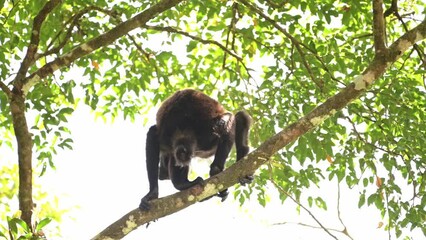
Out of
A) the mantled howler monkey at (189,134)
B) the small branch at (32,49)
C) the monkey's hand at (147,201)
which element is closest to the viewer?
the monkey's hand at (147,201)

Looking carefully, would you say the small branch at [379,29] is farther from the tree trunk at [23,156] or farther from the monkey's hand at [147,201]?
the tree trunk at [23,156]

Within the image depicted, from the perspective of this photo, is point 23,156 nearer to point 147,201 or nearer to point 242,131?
point 147,201

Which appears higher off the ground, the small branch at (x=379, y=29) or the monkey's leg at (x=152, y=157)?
the small branch at (x=379, y=29)

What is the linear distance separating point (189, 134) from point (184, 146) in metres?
0.15

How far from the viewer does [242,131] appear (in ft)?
19.1

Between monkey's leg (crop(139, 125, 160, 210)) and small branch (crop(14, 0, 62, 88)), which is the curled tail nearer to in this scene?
monkey's leg (crop(139, 125, 160, 210))

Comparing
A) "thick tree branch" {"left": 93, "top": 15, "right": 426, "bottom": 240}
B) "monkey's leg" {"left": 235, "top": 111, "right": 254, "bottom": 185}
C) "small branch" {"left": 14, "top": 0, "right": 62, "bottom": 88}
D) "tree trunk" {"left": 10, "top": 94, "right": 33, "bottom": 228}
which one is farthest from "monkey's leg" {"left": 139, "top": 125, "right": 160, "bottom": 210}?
"small branch" {"left": 14, "top": 0, "right": 62, "bottom": 88}

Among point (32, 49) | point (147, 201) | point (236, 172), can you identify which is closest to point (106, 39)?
point (32, 49)

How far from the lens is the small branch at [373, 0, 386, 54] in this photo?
4684 mm

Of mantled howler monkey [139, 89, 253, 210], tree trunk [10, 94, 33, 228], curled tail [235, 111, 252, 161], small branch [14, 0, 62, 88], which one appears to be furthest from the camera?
curled tail [235, 111, 252, 161]

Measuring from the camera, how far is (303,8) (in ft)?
21.0

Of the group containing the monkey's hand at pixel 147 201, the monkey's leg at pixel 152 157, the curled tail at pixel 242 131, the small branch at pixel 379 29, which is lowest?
the monkey's hand at pixel 147 201

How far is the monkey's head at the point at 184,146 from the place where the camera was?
5695mm

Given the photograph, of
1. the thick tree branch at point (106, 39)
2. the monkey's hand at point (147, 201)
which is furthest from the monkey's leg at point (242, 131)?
the thick tree branch at point (106, 39)
